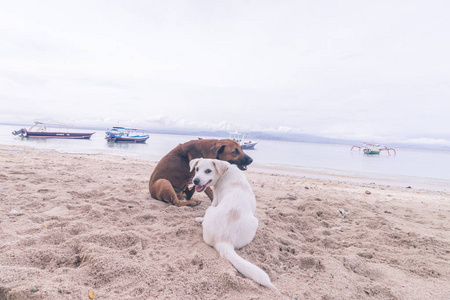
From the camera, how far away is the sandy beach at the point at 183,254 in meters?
1.76

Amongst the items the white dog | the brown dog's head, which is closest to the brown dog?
the brown dog's head

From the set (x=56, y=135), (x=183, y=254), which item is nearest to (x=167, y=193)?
(x=183, y=254)

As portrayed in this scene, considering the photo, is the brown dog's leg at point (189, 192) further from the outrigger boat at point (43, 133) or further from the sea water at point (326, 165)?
the outrigger boat at point (43, 133)

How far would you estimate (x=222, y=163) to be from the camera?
332 centimetres

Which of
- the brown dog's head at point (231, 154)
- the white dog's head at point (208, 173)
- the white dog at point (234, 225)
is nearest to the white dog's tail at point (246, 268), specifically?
the white dog at point (234, 225)

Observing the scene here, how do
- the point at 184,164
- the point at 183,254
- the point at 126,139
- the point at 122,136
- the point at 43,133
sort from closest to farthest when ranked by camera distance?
1. the point at 183,254
2. the point at 184,164
3. the point at 43,133
4. the point at 126,139
5. the point at 122,136

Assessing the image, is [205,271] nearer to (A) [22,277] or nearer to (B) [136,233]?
(B) [136,233]

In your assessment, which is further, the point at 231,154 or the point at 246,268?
the point at 231,154

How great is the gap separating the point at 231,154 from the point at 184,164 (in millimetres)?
960

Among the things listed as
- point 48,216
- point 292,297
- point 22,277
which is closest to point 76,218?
point 48,216

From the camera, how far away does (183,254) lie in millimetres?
2287

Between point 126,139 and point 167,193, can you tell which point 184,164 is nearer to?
point 167,193

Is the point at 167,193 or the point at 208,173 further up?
the point at 208,173

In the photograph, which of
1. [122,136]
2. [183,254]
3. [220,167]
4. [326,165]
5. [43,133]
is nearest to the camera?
[183,254]
